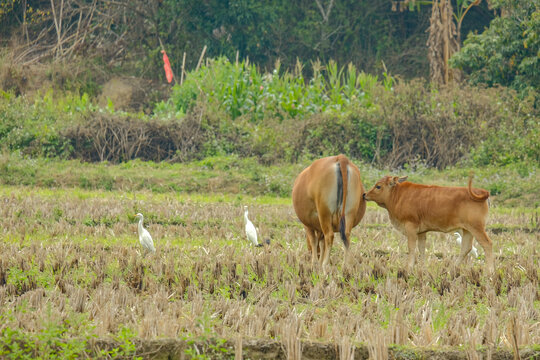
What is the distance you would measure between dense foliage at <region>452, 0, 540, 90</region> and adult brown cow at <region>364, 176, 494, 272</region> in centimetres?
1147

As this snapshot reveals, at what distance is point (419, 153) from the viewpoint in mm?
17328

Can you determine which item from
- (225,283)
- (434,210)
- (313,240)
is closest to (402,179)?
(434,210)

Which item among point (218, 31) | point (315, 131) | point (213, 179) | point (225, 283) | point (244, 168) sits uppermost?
point (225, 283)

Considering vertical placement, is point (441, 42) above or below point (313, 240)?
below

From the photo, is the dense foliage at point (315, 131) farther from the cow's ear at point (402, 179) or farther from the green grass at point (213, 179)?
the cow's ear at point (402, 179)

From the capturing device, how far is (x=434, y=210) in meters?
7.33

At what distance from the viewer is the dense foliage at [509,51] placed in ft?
59.9

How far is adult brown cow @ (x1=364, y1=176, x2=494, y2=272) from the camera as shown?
23.7ft

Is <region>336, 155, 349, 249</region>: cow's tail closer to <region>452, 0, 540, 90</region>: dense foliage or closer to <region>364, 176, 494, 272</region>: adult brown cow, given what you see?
<region>364, 176, 494, 272</region>: adult brown cow

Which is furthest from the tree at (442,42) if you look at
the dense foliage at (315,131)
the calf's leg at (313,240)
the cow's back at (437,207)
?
the calf's leg at (313,240)

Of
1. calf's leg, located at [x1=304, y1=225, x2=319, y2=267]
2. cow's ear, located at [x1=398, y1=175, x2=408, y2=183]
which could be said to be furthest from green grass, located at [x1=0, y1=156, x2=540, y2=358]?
cow's ear, located at [x1=398, y1=175, x2=408, y2=183]

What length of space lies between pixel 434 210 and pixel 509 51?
41.7ft

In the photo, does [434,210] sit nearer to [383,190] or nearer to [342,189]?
[383,190]

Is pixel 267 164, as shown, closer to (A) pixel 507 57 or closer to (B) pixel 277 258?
(A) pixel 507 57
